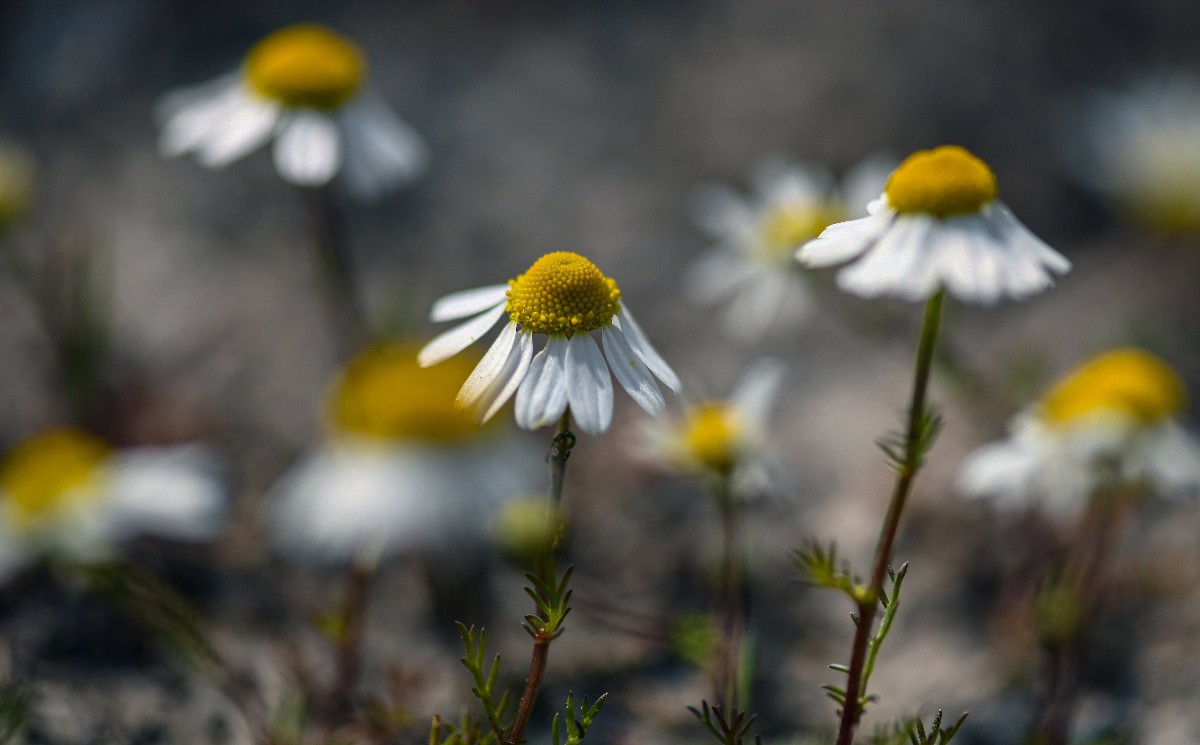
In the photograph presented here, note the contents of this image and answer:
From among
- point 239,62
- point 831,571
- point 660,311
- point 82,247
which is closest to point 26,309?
point 82,247

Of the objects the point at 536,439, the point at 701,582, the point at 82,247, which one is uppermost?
the point at 82,247

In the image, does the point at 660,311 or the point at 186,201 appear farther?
the point at 186,201

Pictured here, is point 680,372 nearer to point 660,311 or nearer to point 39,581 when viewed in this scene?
point 660,311

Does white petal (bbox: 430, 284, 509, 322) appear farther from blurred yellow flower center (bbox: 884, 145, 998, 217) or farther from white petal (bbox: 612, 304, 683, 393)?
blurred yellow flower center (bbox: 884, 145, 998, 217)

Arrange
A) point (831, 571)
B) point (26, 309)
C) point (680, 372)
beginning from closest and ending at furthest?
point (831, 571)
point (680, 372)
point (26, 309)

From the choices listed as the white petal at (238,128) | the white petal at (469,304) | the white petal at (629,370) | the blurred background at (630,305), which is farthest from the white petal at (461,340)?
the white petal at (238,128)

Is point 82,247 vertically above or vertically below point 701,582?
above
